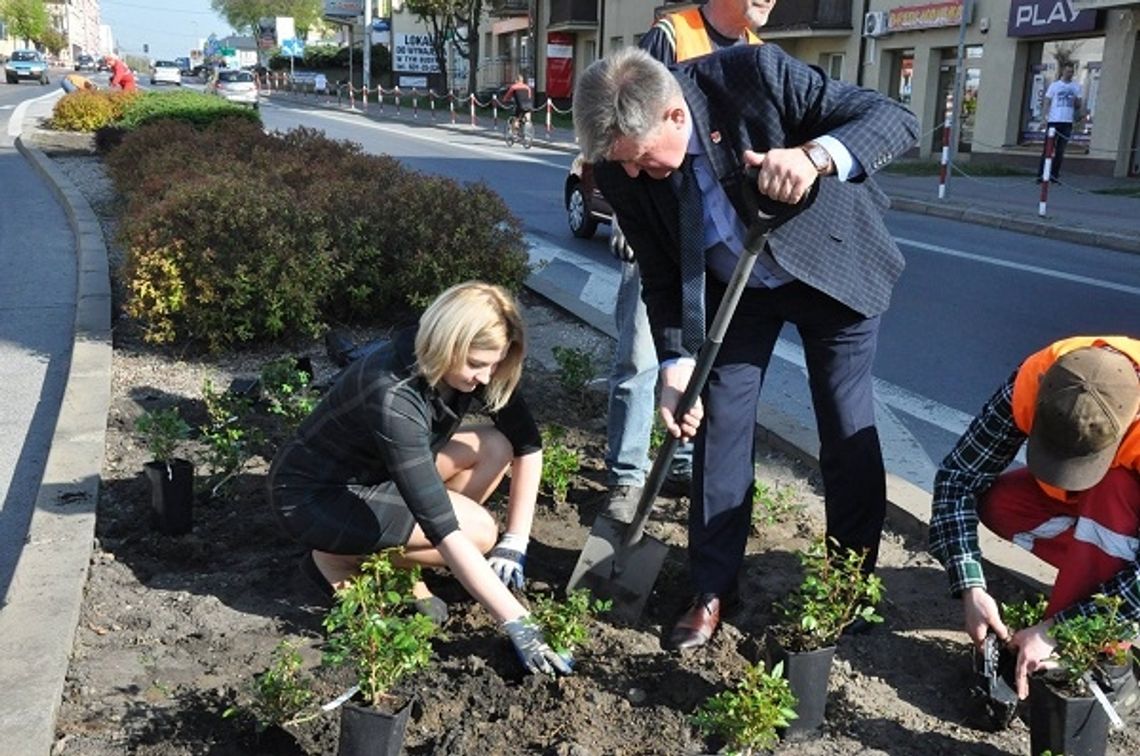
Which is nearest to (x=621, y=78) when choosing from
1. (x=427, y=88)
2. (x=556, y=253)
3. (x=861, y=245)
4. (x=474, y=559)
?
(x=861, y=245)

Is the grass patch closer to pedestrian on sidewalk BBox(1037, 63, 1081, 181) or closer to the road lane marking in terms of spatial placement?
pedestrian on sidewalk BBox(1037, 63, 1081, 181)

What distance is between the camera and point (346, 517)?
327 centimetres

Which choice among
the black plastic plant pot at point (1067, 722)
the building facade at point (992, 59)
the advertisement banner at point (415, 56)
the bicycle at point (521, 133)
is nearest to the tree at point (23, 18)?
the advertisement banner at point (415, 56)

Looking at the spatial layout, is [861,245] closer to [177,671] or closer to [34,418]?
[177,671]

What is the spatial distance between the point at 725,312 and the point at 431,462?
2.84 feet

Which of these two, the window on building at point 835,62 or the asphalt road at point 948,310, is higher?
the window on building at point 835,62

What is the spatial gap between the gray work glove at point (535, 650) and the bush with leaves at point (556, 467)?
1199 mm

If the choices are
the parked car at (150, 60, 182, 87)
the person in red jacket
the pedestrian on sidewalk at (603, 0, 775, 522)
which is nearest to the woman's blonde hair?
the pedestrian on sidewalk at (603, 0, 775, 522)

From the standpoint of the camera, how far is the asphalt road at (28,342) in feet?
14.9

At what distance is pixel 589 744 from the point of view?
267 cm

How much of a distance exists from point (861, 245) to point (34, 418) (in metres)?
4.18

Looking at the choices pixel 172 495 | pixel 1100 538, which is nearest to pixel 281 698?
pixel 172 495

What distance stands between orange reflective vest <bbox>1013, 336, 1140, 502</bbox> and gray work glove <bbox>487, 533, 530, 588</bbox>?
1.45 metres

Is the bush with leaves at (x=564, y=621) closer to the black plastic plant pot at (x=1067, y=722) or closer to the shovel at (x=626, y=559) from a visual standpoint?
the shovel at (x=626, y=559)
